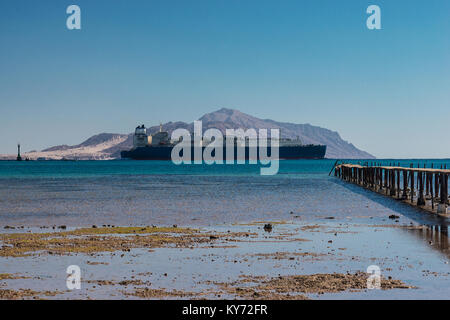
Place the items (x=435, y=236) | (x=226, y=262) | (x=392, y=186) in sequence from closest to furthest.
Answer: (x=226, y=262) → (x=435, y=236) → (x=392, y=186)

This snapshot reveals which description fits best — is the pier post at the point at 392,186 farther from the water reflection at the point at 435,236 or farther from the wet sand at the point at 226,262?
the wet sand at the point at 226,262

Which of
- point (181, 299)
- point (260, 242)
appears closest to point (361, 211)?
point (260, 242)

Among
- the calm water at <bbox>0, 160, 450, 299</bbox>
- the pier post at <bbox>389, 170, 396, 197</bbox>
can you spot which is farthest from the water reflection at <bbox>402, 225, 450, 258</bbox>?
the pier post at <bbox>389, 170, 396, 197</bbox>

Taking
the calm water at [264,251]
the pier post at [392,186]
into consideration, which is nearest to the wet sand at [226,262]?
the calm water at [264,251]

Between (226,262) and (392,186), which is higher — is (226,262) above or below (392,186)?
below

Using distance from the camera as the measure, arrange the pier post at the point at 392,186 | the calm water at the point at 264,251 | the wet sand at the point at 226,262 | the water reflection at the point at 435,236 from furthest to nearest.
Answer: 1. the pier post at the point at 392,186
2. the water reflection at the point at 435,236
3. the calm water at the point at 264,251
4. the wet sand at the point at 226,262

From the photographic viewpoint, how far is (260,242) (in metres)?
19.3

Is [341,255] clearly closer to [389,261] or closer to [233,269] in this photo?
[389,261]

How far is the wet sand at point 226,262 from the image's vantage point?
477 inches

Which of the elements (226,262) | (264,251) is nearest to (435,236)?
(264,251)

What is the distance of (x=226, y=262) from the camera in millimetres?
15453

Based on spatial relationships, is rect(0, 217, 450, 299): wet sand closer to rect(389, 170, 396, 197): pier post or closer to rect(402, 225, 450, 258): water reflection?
rect(402, 225, 450, 258): water reflection

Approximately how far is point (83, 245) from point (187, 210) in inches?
585

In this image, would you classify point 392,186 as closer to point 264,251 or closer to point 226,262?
point 264,251
